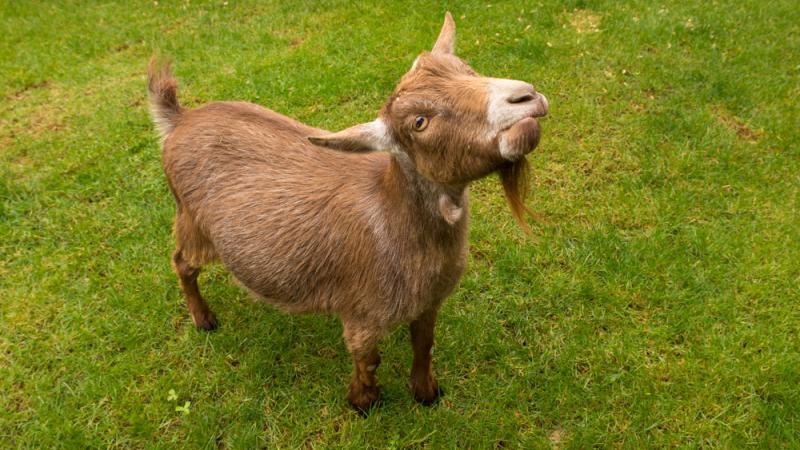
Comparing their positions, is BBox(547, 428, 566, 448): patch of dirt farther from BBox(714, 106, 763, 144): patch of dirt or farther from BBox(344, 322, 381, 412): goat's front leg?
BBox(714, 106, 763, 144): patch of dirt

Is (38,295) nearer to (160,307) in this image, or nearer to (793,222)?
(160,307)

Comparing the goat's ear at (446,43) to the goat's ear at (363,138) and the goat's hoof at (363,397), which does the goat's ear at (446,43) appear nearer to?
the goat's ear at (363,138)

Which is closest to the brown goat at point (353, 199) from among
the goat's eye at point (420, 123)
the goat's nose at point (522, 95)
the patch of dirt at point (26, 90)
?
the goat's eye at point (420, 123)

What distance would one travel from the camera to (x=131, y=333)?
3668 mm

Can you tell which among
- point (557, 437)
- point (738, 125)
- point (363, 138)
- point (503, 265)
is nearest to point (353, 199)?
point (363, 138)

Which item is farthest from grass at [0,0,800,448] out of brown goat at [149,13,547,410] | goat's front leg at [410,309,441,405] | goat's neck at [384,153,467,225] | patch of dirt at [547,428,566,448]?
goat's neck at [384,153,467,225]

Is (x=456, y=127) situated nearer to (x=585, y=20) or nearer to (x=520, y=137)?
(x=520, y=137)

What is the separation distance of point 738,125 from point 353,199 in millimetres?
4065

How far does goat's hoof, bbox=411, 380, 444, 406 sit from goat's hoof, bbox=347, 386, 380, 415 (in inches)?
9.1

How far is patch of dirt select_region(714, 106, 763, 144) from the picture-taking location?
480 cm

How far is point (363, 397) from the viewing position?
124 inches

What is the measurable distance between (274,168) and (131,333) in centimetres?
172

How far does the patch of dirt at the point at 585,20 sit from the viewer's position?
613 cm

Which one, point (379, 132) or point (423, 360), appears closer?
point (379, 132)
